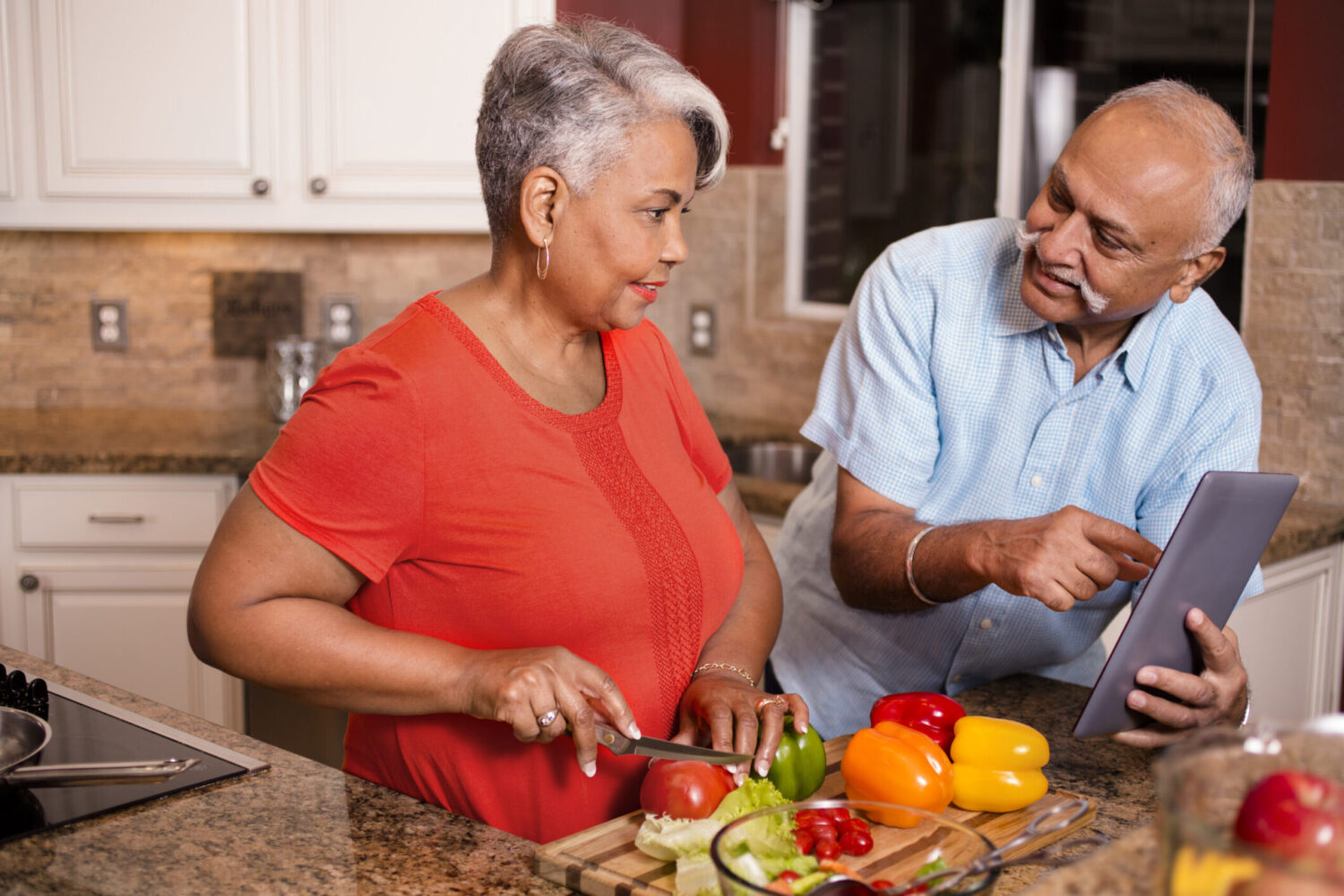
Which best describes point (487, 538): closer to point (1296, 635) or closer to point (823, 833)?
point (823, 833)

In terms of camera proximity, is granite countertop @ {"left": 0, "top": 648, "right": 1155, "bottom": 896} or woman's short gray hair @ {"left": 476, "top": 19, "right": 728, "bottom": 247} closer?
granite countertop @ {"left": 0, "top": 648, "right": 1155, "bottom": 896}

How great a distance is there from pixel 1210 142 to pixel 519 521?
2.96ft

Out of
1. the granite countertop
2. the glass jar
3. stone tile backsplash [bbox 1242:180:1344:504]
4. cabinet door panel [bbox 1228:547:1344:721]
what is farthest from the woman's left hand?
the glass jar

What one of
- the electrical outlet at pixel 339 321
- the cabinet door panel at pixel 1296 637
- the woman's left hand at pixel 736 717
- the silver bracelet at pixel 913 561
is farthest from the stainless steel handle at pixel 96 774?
the electrical outlet at pixel 339 321

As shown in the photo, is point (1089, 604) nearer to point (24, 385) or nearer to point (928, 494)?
point (928, 494)

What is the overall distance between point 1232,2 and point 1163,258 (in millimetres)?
1490

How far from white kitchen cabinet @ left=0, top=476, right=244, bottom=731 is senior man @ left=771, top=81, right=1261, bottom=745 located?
1.78 meters

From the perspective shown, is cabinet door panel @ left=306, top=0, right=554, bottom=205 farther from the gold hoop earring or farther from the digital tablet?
the digital tablet

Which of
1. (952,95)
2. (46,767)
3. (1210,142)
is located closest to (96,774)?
(46,767)

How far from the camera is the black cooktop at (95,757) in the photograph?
1.08 m

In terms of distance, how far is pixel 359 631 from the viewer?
1.14 metres

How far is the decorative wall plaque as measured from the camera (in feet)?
11.3

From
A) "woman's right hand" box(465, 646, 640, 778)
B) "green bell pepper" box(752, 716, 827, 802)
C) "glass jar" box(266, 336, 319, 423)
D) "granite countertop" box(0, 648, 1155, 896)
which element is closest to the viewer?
"granite countertop" box(0, 648, 1155, 896)

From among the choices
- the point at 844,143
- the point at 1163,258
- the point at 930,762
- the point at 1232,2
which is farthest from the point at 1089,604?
the point at 844,143
